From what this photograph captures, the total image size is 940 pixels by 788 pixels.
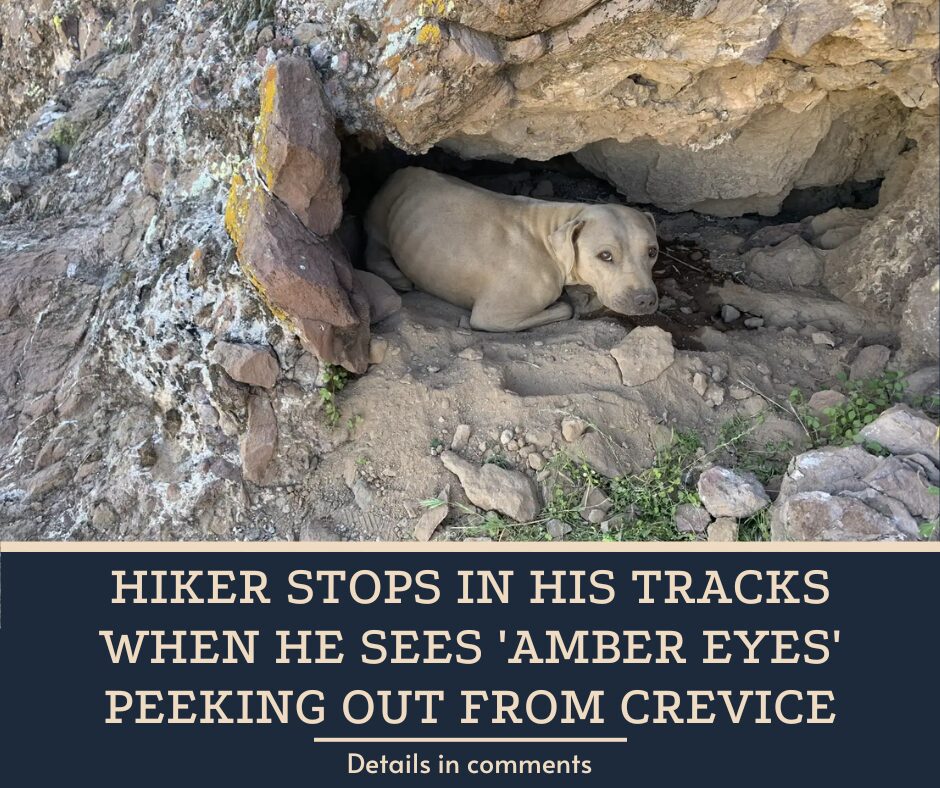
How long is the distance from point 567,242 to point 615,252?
0.38m

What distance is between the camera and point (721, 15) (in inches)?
167

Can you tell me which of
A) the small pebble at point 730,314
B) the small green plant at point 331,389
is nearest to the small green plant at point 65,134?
the small green plant at point 331,389

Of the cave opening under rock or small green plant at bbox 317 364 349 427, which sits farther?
the cave opening under rock

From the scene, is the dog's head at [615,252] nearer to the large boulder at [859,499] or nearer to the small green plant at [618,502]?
the small green plant at [618,502]

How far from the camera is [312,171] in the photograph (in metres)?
4.71

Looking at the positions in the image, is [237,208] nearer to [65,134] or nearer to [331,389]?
[331,389]

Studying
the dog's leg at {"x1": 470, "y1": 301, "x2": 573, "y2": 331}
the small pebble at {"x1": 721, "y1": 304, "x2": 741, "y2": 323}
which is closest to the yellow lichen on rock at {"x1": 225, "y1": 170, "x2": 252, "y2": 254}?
the dog's leg at {"x1": 470, "y1": 301, "x2": 573, "y2": 331}

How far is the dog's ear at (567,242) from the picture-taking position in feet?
18.8

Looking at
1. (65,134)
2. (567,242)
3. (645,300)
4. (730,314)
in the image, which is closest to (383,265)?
(567,242)

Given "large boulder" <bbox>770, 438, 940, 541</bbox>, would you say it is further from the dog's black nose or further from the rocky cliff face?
the dog's black nose

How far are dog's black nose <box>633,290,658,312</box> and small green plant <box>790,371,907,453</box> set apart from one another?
3.72ft

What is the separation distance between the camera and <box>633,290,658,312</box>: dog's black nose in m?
5.46

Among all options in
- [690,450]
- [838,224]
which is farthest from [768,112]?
[690,450]

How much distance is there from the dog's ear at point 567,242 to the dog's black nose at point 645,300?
23.8 inches
